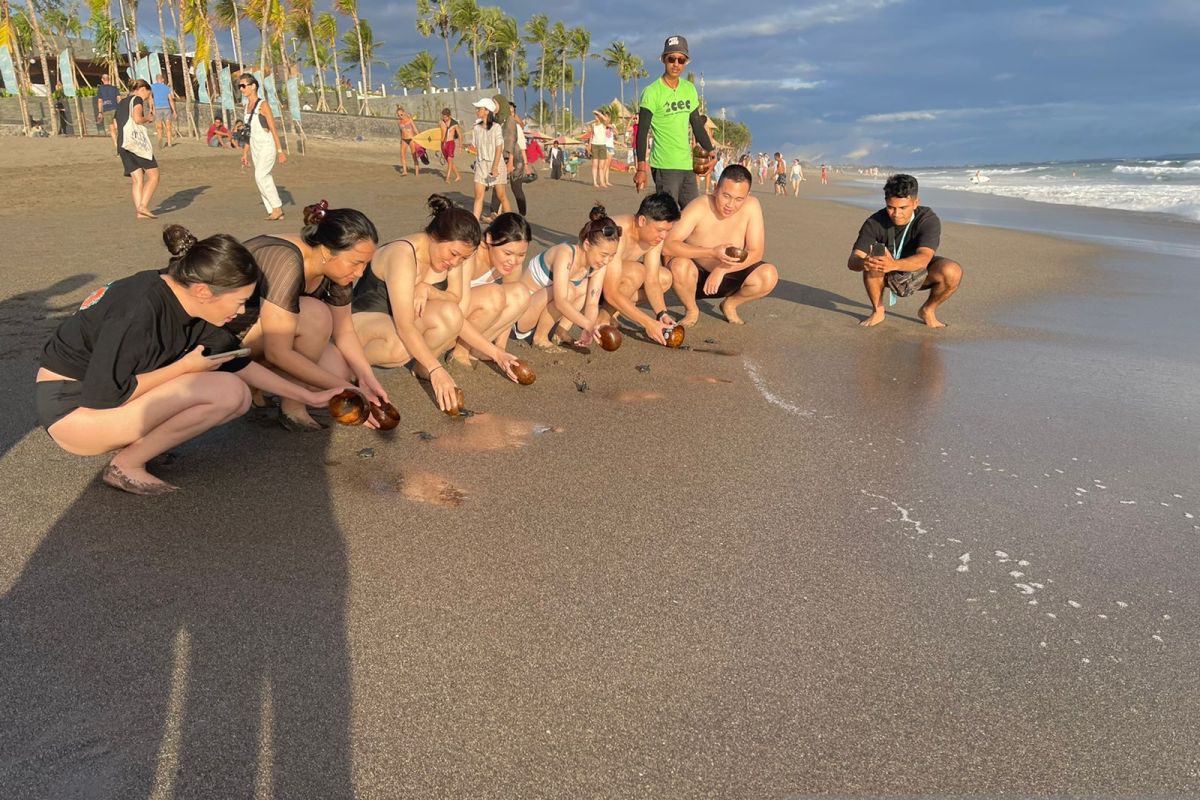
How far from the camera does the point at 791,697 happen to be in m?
2.02

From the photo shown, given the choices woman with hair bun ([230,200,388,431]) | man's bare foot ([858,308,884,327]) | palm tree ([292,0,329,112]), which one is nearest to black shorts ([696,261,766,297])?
man's bare foot ([858,308,884,327])

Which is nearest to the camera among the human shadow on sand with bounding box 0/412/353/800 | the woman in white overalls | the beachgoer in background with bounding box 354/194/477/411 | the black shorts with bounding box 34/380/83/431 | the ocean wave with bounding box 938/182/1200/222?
the human shadow on sand with bounding box 0/412/353/800

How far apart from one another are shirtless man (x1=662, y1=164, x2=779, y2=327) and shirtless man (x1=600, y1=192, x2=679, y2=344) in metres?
0.18

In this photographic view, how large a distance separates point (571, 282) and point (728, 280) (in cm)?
173

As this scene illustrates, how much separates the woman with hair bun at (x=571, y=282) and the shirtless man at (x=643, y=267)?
145mm

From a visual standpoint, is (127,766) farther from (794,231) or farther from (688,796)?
(794,231)

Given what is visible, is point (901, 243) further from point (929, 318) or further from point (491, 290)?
point (491, 290)

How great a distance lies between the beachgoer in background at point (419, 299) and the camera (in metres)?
3.95

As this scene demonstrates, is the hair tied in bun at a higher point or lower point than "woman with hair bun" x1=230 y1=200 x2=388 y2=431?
higher

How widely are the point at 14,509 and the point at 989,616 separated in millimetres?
3478

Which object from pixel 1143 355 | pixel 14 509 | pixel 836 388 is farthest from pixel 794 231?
pixel 14 509

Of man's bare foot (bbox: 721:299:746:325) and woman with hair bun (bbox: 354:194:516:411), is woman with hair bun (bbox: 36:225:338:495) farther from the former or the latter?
man's bare foot (bbox: 721:299:746:325)

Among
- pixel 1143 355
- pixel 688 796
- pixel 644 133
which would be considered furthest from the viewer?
pixel 644 133

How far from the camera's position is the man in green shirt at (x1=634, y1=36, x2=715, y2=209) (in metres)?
7.06
